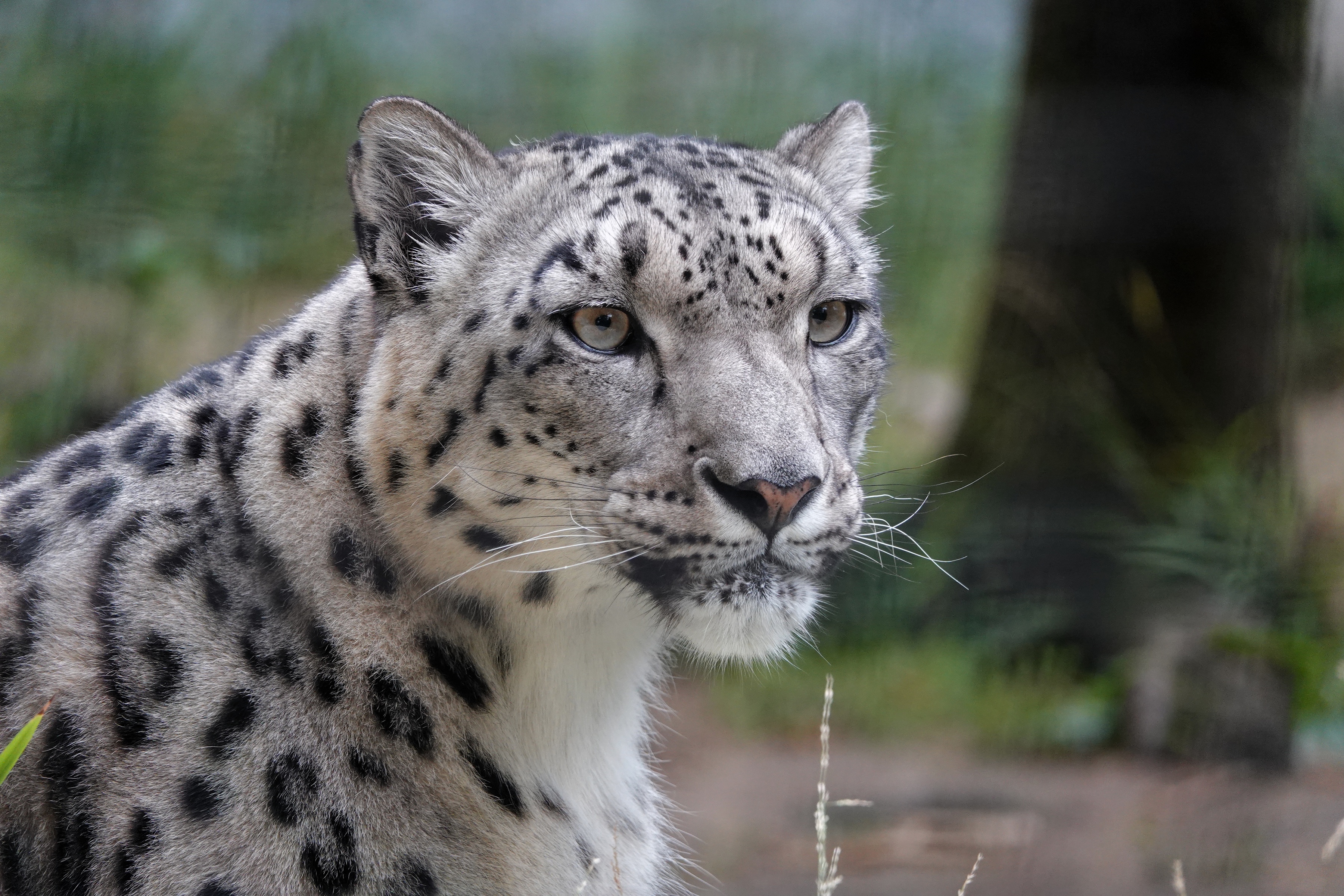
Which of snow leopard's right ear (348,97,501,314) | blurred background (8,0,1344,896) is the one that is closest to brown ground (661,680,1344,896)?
blurred background (8,0,1344,896)

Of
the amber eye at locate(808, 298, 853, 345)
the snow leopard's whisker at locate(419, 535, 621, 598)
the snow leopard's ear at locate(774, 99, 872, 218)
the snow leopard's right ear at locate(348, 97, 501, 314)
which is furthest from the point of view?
the snow leopard's ear at locate(774, 99, 872, 218)

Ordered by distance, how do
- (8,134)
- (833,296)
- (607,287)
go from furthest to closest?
1. (8,134)
2. (833,296)
3. (607,287)

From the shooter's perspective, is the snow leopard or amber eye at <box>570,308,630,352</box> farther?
amber eye at <box>570,308,630,352</box>

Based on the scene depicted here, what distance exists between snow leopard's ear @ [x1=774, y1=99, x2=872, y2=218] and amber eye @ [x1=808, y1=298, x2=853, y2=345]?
45cm

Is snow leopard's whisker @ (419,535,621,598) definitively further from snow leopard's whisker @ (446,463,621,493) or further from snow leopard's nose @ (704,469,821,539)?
snow leopard's nose @ (704,469,821,539)

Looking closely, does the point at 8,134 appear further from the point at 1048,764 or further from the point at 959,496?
the point at 1048,764

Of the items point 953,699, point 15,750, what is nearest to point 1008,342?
point 953,699

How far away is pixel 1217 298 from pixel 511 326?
4.60 m

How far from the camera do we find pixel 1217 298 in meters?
6.06

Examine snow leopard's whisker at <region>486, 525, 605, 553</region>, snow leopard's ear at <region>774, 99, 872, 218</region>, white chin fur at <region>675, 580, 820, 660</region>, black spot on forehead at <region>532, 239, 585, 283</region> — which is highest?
snow leopard's ear at <region>774, 99, 872, 218</region>

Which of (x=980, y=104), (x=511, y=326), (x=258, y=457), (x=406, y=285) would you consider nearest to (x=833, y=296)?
(x=511, y=326)

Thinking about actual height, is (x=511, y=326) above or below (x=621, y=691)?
above

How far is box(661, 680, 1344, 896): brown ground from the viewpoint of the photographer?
4.93m

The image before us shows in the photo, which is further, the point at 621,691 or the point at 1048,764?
the point at 1048,764
